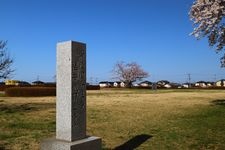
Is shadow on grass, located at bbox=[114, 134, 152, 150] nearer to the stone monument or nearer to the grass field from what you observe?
the grass field

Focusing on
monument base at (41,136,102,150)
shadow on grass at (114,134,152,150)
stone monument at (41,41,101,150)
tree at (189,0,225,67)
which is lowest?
shadow on grass at (114,134,152,150)

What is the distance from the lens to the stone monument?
264 inches

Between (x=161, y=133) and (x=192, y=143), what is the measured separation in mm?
1336

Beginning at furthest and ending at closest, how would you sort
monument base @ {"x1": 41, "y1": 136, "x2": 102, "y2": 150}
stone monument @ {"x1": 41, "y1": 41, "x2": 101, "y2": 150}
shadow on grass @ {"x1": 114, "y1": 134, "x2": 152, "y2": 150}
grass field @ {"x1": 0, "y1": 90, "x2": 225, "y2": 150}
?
grass field @ {"x1": 0, "y1": 90, "x2": 225, "y2": 150} < shadow on grass @ {"x1": 114, "y1": 134, "x2": 152, "y2": 150} < stone monument @ {"x1": 41, "y1": 41, "x2": 101, "y2": 150} < monument base @ {"x1": 41, "y1": 136, "x2": 102, "y2": 150}

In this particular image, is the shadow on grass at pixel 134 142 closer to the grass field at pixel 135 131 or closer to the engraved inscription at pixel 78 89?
the grass field at pixel 135 131

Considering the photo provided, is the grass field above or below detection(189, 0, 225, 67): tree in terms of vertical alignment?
below

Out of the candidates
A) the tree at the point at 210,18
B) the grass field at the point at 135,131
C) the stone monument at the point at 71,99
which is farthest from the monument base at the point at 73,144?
the tree at the point at 210,18

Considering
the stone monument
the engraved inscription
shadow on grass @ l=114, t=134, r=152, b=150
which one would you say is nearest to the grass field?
shadow on grass @ l=114, t=134, r=152, b=150

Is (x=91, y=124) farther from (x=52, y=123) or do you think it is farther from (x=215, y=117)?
(x=215, y=117)

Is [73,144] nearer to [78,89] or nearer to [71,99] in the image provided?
[71,99]

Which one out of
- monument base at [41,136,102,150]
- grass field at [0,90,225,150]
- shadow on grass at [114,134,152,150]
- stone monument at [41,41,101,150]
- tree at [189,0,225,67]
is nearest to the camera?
monument base at [41,136,102,150]

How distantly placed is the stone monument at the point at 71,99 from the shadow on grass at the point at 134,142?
197 centimetres

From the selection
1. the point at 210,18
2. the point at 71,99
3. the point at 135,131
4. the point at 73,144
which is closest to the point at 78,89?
the point at 71,99

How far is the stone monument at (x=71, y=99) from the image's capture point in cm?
670
